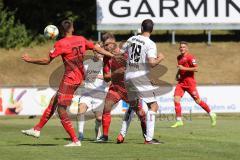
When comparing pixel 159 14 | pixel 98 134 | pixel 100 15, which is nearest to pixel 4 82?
pixel 100 15

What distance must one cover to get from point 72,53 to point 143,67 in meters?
1.55

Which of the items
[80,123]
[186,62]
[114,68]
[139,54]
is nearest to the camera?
[139,54]

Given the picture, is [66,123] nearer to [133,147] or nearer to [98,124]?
[133,147]

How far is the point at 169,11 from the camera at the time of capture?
146ft

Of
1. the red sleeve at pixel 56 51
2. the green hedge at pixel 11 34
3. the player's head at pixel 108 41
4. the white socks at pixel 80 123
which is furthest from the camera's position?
the green hedge at pixel 11 34

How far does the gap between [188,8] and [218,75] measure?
4582 mm

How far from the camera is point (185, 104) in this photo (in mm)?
30703

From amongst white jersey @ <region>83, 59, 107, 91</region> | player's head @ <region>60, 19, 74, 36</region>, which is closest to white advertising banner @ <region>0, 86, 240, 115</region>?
white jersey @ <region>83, 59, 107, 91</region>

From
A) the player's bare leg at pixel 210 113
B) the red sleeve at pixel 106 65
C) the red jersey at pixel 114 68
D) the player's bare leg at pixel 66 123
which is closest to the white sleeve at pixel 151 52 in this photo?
the red jersey at pixel 114 68

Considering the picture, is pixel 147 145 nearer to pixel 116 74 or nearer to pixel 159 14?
pixel 116 74

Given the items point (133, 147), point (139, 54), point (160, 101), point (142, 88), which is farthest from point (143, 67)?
point (160, 101)

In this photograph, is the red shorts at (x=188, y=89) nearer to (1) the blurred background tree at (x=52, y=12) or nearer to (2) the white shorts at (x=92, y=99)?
(2) the white shorts at (x=92, y=99)

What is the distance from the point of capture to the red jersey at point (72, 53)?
1498cm

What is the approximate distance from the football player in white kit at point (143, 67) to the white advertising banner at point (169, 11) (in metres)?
28.0
